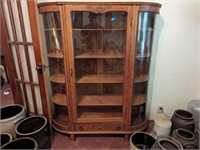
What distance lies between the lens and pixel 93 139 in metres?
1.95

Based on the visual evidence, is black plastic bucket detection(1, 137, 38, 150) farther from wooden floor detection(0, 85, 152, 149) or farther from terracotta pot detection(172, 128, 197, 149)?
terracotta pot detection(172, 128, 197, 149)

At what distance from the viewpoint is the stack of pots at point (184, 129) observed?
168 centimetres

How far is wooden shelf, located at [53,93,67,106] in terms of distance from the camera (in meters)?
1.83

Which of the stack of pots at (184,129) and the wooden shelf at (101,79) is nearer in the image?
the stack of pots at (184,129)

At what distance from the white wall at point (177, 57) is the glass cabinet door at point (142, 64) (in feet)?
0.77

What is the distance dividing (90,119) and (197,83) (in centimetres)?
155

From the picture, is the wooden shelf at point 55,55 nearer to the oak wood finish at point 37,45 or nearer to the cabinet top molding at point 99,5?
the oak wood finish at point 37,45

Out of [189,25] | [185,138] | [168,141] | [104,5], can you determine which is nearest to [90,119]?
[168,141]

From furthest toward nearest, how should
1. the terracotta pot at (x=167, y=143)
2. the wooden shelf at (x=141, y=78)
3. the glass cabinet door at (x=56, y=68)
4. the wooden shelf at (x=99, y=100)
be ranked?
1. the wooden shelf at (x=99, y=100)
2. the wooden shelf at (x=141, y=78)
3. the glass cabinet door at (x=56, y=68)
4. the terracotta pot at (x=167, y=143)

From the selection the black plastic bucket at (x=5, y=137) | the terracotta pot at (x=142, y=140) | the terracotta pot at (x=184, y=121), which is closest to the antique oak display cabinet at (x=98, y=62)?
the terracotta pot at (x=142, y=140)

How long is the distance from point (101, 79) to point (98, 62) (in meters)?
0.23

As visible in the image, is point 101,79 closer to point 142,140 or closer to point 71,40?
point 71,40

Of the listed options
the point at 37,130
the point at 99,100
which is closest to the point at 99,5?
the point at 99,100

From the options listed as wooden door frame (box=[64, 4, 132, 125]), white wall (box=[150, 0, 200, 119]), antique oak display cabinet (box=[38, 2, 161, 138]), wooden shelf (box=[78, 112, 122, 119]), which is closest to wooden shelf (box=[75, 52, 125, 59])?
antique oak display cabinet (box=[38, 2, 161, 138])
